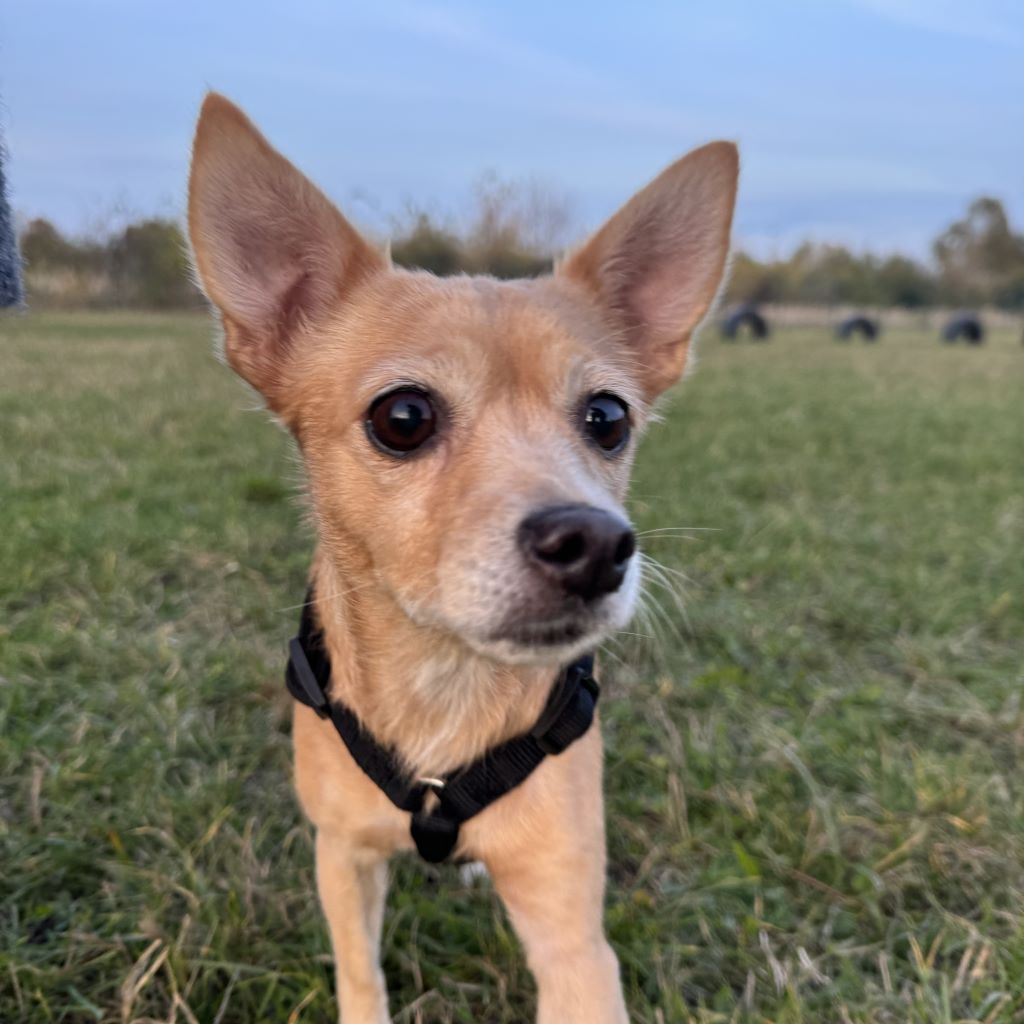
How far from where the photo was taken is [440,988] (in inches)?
84.0

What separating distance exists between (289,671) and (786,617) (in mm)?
2831

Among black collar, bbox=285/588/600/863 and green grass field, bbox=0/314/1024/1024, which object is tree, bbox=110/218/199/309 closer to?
green grass field, bbox=0/314/1024/1024

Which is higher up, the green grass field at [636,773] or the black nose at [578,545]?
the black nose at [578,545]

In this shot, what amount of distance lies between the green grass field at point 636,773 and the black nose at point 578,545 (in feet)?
3.51

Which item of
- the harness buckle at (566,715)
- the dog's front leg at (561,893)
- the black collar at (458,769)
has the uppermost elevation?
the harness buckle at (566,715)

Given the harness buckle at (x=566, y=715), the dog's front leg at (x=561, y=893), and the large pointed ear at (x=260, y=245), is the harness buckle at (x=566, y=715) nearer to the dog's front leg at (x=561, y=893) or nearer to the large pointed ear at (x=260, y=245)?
the dog's front leg at (x=561, y=893)

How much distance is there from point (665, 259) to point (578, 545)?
1.22 meters

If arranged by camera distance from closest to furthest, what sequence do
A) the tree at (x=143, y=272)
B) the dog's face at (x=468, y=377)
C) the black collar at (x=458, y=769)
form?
the dog's face at (x=468, y=377)
the black collar at (x=458, y=769)
the tree at (x=143, y=272)

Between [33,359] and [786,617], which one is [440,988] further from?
[33,359]

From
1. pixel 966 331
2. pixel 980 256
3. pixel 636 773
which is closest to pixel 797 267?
pixel 980 256

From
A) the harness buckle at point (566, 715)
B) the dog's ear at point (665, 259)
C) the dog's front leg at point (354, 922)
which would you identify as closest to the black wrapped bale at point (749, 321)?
the dog's ear at point (665, 259)

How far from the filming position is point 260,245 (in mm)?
2092

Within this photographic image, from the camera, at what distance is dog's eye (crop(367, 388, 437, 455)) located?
71.4 inches

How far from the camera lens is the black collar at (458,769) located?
1.90m
